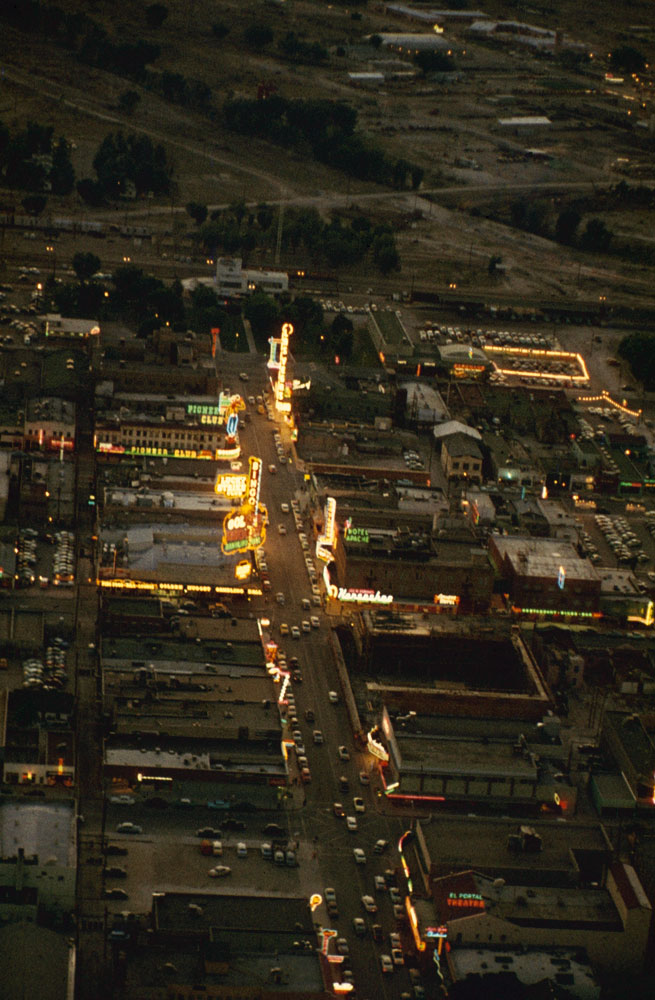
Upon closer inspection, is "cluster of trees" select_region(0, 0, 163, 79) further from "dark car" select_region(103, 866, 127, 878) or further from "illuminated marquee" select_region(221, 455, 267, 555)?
"dark car" select_region(103, 866, 127, 878)

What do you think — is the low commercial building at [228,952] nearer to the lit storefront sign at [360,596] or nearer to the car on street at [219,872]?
the car on street at [219,872]

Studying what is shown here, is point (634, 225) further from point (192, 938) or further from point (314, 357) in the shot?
point (192, 938)

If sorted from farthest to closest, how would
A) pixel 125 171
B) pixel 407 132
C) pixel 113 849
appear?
pixel 407 132 < pixel 125 171 < pixel 113 849

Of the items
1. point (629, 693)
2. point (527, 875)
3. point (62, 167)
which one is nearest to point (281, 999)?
point (527, 875)

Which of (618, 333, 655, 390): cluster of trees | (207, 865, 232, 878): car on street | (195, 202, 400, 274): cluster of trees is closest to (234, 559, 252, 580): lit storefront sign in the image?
(207, 865, 232, 878): car on street

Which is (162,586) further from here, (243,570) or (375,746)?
(375,746)

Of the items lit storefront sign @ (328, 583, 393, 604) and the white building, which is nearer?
lit storefront sign @ (328, 583, 393, 604)

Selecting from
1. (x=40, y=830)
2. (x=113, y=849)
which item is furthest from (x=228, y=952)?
(x=40, y=830)
